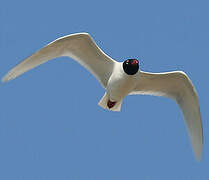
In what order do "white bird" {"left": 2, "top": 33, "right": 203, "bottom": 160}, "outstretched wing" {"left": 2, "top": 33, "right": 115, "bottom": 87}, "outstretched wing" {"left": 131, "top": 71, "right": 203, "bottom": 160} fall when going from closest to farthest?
"outstretched wing" {"left": 2, "top": 33, "right": 115, "bottom": 87}
"white bird" {"left": 2, "top": 33, "right": 203, "bottom": 160}
"outstretched wing" {"left": 131, "top": 71, "right": 203, "bottom": 160}

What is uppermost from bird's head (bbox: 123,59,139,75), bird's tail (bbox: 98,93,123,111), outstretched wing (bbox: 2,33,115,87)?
outstretched wing (bbox: 2,33,115,87)

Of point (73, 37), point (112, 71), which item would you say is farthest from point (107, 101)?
point (73, 37)

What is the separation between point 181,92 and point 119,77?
4.26ft

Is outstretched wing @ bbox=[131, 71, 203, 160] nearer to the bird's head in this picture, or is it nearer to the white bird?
the white bird

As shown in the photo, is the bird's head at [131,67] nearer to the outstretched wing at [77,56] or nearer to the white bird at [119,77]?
the white bird at [119,77]

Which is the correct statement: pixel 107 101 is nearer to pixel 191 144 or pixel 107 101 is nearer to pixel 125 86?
pixel 125 86

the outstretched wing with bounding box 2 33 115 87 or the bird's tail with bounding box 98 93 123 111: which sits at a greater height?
the outstretched wing with bounding box 2 33 115 87

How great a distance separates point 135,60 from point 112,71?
584 mm

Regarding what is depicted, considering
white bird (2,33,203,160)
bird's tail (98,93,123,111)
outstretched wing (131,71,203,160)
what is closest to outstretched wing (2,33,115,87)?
white bird (2,33,203,160)

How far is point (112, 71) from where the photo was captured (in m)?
11.4

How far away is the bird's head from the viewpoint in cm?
1085

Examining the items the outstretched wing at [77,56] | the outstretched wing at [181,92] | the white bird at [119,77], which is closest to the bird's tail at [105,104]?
the white bird at [119,77]

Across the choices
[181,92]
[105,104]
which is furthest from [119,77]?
[181,92]

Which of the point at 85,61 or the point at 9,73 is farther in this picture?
the point at 85,61
